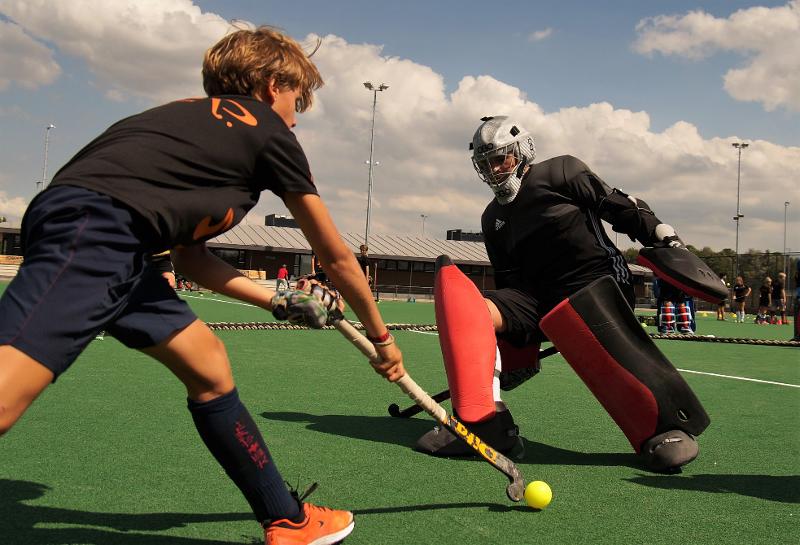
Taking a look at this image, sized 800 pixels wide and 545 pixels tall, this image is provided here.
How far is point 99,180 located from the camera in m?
1.86

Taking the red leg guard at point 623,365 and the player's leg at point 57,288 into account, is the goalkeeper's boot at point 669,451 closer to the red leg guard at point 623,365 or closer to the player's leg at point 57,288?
the red leg guard at point 623,365

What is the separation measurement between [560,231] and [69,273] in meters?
3.00

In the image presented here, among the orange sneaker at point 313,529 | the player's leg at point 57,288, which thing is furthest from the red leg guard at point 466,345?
the player's leg at point 57,288

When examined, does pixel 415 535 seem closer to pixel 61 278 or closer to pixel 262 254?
pixel 61 278

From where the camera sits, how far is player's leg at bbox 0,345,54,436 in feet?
5.47

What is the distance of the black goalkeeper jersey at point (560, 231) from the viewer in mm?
4207

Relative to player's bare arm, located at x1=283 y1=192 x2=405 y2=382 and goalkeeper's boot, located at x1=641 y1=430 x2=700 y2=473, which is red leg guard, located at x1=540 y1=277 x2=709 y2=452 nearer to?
goalkeeper's boot, located at x1=641 y1=430 x2=700 y2=473

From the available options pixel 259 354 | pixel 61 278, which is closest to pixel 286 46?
pixel 61 278

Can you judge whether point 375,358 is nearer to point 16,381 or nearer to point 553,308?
point 16,381

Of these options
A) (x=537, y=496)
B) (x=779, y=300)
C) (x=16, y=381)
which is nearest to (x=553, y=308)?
(x=537, y=496)

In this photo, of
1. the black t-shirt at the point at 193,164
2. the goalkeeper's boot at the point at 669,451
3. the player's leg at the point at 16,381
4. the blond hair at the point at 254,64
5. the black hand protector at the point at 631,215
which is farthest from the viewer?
the black hand protector at the point at 631,215

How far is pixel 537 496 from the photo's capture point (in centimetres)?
292

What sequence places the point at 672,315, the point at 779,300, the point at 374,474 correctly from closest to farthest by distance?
the point at 374,474 < the point at 672,315 < the point at 779,300

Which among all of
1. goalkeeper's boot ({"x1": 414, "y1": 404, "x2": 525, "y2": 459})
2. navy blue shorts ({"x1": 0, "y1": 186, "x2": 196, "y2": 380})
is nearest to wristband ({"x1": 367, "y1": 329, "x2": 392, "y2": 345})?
navy blue shorts ({"x1": 0, "y1": 186, "x2": 196, "y2": 380})
